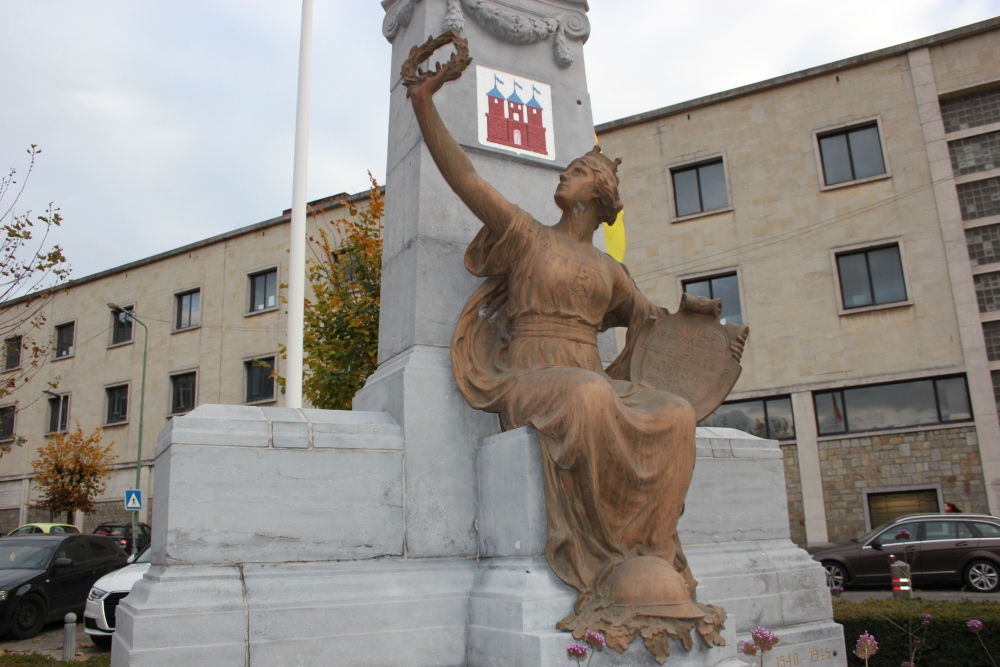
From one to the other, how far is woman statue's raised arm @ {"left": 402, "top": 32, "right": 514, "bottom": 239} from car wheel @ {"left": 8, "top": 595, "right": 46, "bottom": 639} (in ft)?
36.9

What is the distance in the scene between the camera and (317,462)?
4578mm

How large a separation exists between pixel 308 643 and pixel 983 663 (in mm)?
4643

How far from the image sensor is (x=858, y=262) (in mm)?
22078

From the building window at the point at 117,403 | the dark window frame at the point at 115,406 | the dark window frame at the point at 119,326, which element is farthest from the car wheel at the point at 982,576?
the dark window frame at the point at 119,326

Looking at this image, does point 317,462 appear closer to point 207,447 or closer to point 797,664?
point 207,447

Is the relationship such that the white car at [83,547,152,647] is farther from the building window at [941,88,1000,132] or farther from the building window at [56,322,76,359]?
the building window at [56,322,76,359]

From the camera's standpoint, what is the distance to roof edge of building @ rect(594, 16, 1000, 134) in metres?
21.7

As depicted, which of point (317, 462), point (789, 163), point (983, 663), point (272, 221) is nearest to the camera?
point (317, 462)

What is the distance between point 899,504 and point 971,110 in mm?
10046

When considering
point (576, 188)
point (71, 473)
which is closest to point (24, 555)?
point (576, 188)

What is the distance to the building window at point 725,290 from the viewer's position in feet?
76.3

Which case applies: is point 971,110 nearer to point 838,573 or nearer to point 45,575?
point 838,573

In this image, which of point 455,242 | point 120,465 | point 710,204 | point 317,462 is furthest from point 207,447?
point 120,465

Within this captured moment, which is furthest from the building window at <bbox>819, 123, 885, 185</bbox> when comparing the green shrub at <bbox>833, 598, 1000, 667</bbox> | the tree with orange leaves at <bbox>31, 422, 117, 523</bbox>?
the tree with orange leaves at <bbox>31, 422, 117, 523</bbox>
